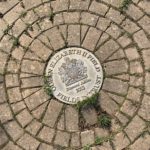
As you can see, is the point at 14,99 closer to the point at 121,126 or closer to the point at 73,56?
the point at 73,56

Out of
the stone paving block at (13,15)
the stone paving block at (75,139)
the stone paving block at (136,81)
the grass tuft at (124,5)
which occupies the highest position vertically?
the stone paving block at (13,15)

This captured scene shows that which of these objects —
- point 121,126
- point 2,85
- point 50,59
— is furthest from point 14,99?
point 121,126

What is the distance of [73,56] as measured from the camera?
6172 mm

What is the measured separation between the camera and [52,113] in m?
5.86

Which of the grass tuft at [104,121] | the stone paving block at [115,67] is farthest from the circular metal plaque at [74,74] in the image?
the grass tuft at [104,121]

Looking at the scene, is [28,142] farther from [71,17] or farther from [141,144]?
[71,17]

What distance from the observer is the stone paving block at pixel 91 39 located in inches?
245

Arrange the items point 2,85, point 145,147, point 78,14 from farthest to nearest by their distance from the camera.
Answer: point 78,14, point 2,85, point 145,147

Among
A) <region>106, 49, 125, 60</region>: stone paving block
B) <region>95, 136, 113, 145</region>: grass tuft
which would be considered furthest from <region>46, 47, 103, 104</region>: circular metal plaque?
<region>95, 136, 113, 145</region>: grass tuft

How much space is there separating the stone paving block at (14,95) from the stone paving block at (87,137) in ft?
3.37

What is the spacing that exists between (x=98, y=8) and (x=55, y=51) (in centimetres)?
95

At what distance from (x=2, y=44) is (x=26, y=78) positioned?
658 mm

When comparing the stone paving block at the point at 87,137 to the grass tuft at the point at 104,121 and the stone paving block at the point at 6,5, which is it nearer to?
the grass tuft at the point at 104,121

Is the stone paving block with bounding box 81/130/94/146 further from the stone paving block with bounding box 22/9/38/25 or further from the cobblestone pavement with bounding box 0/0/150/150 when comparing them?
the stone paving block with bounding box 22/9/38/25
